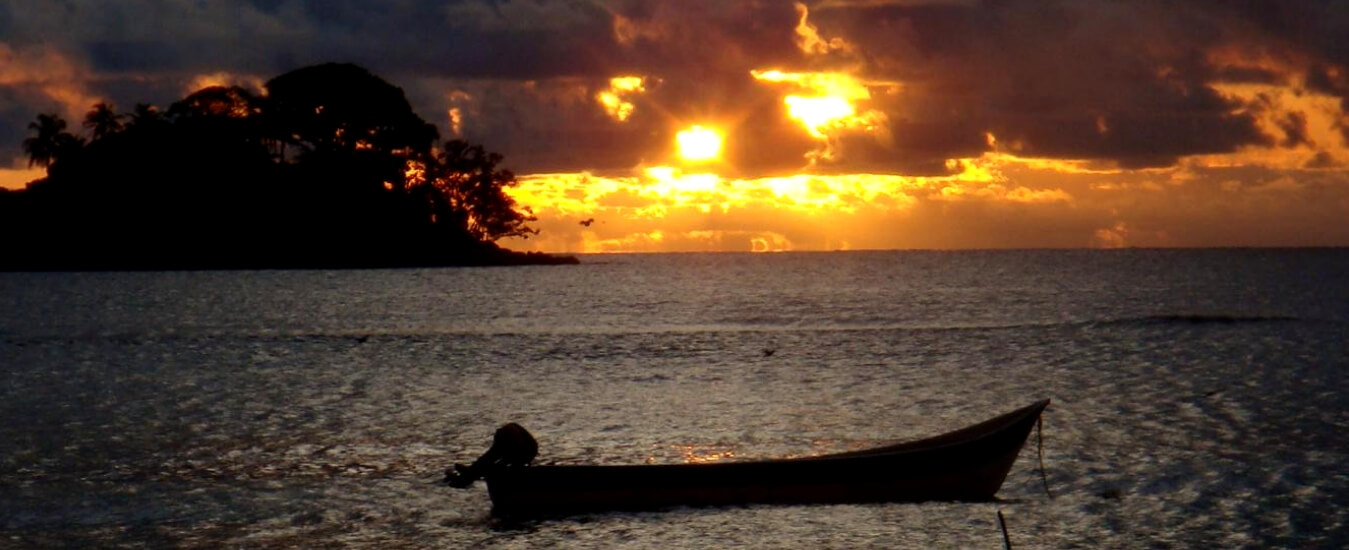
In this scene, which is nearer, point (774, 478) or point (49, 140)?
point (774, 478)

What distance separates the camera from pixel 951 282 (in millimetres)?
169625

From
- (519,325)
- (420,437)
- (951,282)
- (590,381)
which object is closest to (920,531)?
(420,437)

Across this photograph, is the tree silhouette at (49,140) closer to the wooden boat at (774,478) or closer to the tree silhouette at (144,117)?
the tree silhouette at (144,117)

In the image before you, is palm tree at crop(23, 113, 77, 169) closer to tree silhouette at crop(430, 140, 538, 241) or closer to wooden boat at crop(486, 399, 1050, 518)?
tree silhouette at crop(430, 140, 538, 241)

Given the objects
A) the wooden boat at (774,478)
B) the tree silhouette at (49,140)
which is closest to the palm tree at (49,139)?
the tree silhouette at (49,140)

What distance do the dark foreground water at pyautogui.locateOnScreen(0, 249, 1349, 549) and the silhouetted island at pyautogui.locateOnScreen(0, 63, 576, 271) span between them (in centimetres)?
2933

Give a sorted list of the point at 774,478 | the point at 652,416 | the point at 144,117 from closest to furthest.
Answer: the point at 774,478, the point at 652,416, the point at 144,117

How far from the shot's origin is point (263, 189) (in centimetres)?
13750

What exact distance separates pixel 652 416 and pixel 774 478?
16.0m

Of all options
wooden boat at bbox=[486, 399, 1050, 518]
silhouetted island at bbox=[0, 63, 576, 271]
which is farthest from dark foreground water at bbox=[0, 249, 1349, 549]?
silhouetted island at bbox=[0, 63, 576, 271]

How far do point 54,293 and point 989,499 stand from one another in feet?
404

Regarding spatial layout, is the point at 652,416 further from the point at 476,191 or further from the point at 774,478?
the point at 476,191

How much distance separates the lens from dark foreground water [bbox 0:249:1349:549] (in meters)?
24.0

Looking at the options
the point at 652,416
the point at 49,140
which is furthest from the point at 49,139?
the point at 652,416
